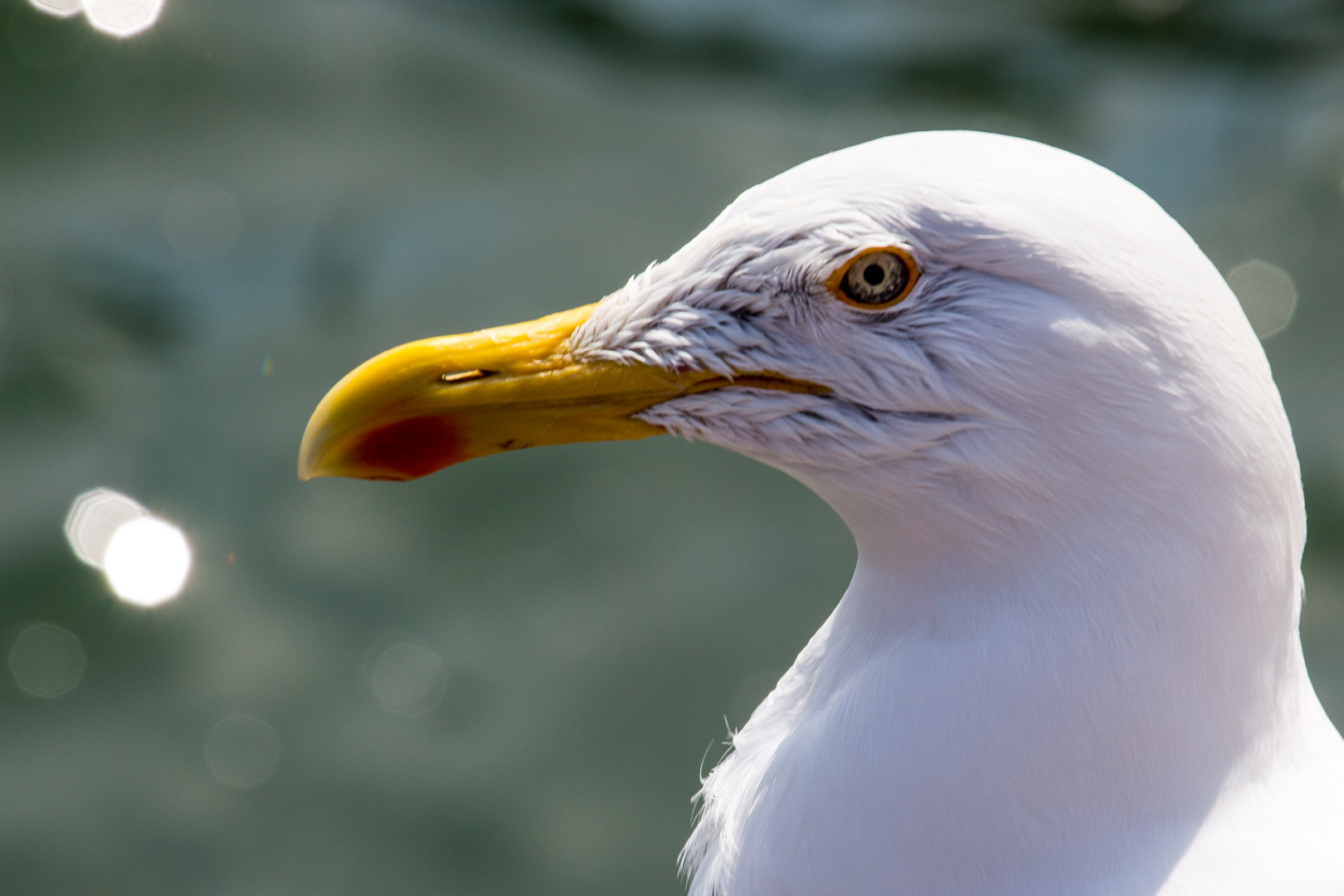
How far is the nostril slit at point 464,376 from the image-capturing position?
250 centimetres

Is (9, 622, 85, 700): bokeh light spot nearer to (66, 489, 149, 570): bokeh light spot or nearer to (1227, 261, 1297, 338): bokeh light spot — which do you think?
(66, 489, 149, 570): bokeh light spot

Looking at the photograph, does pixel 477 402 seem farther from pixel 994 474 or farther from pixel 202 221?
pixel 202 221

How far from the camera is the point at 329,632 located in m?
5.01

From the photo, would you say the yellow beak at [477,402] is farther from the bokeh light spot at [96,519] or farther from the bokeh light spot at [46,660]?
the bokeh light spot at [96,519]

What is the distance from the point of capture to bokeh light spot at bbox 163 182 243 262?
233 inches

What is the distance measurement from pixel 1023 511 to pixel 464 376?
39.9 inches

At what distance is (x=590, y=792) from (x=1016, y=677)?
2749mm

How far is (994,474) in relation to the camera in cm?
218

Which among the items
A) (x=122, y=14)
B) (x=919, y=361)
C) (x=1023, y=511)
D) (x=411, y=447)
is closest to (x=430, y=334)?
(x=122, y=14)

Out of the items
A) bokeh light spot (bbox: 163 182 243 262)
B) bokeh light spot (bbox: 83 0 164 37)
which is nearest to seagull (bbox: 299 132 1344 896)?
bokeh light spot (bbox: 163 182 243 262)

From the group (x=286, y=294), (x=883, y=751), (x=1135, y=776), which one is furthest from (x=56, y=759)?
(x=1135, y=776)

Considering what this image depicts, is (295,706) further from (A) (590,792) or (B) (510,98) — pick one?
(B) (510,98)

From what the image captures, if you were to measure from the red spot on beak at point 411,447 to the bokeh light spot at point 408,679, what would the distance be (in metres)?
2.50

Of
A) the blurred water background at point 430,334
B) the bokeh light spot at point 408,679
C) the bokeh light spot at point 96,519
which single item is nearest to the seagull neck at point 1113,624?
the blurred water background at point 430,334
